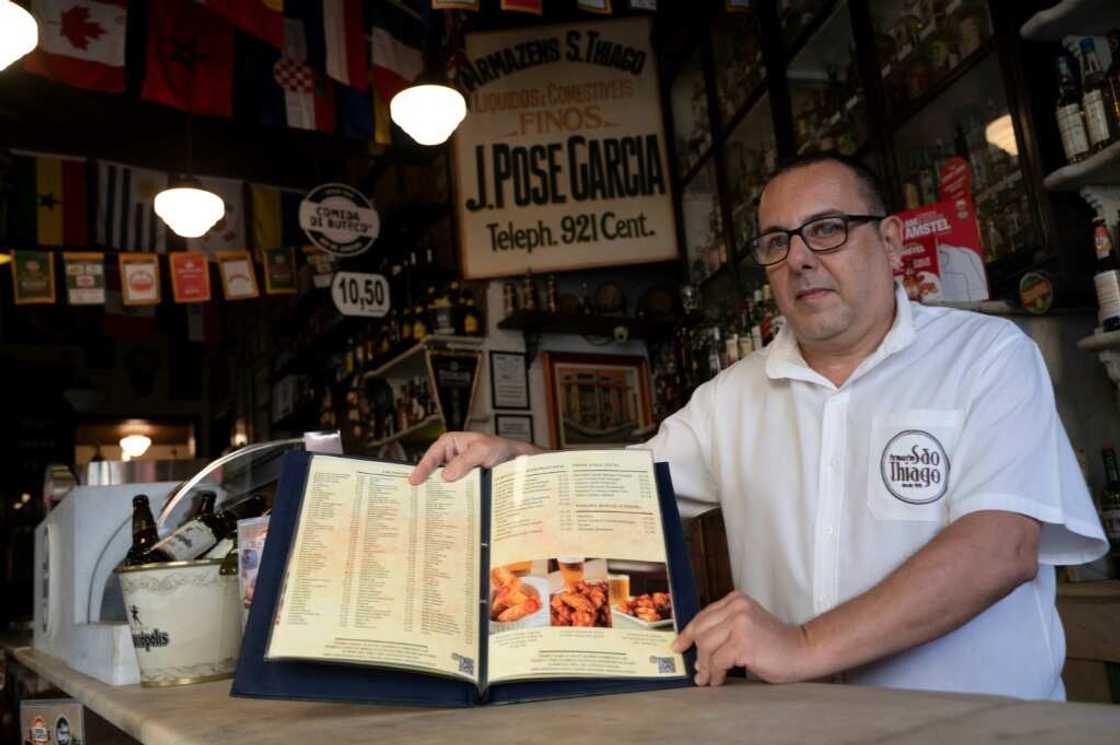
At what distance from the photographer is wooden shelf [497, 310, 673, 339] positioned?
4.96 m

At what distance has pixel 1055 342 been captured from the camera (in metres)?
2.70

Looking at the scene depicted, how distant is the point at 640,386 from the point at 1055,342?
115 inches

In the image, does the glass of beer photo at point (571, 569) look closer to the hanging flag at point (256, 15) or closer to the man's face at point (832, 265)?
the man's face at point (832, 265)

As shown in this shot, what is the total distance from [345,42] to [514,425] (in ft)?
7.61

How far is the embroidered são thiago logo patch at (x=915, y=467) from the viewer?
4.48 feet

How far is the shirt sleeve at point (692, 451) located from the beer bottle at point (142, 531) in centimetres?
90

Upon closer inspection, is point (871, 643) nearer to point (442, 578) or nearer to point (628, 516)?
point (628, 516)

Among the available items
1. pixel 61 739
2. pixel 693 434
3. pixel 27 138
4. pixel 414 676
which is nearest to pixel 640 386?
pixel 693 434

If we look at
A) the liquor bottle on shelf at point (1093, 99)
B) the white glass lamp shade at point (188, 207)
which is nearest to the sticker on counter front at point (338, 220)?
the white glass lamp shade at point (188, 207)

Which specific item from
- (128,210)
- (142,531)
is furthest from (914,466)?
(128,210)

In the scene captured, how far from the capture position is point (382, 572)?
39.6 inches

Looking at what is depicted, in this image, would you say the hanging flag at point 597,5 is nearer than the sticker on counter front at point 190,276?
Yes

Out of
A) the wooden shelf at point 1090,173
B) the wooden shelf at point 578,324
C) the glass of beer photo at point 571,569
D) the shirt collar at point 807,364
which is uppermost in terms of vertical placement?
the wooden shelf at point 578,324

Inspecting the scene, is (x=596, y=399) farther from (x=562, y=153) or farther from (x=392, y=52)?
(x=392, y=52)
